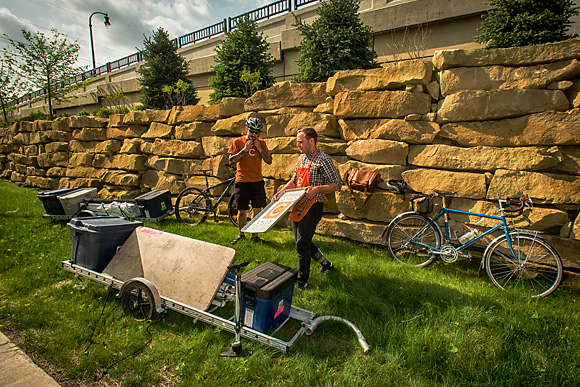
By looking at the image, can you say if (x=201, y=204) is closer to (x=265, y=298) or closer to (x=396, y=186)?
(x=396, y=186)

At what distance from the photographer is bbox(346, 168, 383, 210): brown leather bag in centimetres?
504

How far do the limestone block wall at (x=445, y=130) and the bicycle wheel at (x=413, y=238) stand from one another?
302 millimetres

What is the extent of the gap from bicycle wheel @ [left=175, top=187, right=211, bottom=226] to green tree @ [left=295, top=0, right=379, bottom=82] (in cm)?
368

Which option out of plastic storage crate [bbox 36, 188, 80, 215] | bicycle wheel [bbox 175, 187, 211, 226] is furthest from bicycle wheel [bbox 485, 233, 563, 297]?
plastic storage crate [bbox 36, 188, 80, 215]

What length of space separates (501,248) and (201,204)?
6.02m

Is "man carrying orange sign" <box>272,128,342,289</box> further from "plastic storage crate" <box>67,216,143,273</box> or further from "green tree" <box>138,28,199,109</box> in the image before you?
"green tree" <box>138,28,199,109</box>

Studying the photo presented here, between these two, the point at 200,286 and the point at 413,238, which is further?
the point at 413,238

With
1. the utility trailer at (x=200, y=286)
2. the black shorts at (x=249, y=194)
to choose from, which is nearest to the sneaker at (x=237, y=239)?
the black shorts at (x=249, y=194)

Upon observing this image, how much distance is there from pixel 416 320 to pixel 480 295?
3.40 feet

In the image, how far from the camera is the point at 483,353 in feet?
8.67

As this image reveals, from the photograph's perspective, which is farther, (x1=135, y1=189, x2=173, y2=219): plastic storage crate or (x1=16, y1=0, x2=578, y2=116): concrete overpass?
(x1=16, y1=0, x2=578, y2=116): concrete overpass

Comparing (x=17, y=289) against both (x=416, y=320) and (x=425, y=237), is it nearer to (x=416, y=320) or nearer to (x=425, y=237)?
(x=416, y=320)

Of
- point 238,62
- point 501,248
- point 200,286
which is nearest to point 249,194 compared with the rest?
point 200,286

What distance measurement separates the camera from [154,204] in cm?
691
